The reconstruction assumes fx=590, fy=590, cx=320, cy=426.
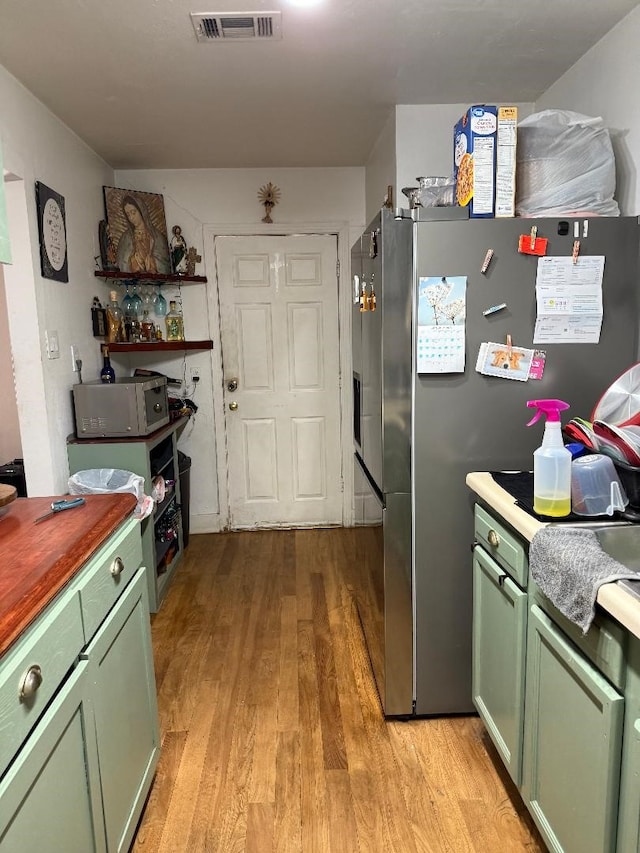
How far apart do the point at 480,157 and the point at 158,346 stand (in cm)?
232

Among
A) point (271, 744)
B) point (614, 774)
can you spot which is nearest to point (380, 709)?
point (271, 744)

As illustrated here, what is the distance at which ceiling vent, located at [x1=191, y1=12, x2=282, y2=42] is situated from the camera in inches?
76.4

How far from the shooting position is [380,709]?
2238 millimetres

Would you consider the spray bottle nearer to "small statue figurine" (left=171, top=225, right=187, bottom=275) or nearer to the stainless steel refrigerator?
the stainless steel refrigerator

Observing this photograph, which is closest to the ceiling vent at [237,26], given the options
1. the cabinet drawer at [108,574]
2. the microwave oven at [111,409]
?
the microwave oven at [111,409]

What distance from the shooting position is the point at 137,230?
365 centimetres

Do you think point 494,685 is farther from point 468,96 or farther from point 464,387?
point 468,96

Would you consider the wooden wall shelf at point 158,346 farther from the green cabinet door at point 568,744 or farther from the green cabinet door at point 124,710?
the green cabinet door at point 568,744

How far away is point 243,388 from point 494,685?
275 centimetres

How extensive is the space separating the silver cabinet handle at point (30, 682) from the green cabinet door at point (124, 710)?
252 millimetres

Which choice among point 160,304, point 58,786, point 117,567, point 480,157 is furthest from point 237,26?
point 58,786

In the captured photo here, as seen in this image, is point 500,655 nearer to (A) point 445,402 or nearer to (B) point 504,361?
(A) point 445,402

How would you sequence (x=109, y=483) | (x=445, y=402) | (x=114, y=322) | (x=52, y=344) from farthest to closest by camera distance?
1. (x=114, y=322)
2. (x=109, y=483)
3. (x=52, y=344)
4. (x=445, y=402)

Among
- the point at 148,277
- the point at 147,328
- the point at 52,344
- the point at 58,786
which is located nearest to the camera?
the point at 58,786
